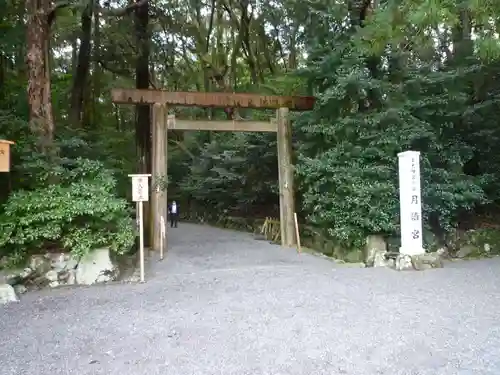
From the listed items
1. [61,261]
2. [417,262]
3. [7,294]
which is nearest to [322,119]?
[417,262]

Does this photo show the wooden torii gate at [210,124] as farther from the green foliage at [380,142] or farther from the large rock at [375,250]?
the large rock at [375,250]

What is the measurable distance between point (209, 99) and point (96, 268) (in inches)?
187

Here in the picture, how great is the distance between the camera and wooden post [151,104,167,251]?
382 inches

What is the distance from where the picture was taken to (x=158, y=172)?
9.79 m

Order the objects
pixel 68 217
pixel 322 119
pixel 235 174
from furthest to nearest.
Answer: pixel 235 174 < pixel 322 119 < pixel 68 217

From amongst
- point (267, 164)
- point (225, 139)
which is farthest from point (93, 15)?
point (225, 139)

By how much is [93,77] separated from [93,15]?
3232 millimetres

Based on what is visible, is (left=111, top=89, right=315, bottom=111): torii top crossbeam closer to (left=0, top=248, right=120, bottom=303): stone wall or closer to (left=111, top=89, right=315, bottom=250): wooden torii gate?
(left=111, top=89, right=315, bottom=250): wooden torii gate

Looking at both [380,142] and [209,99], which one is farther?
[209,99]

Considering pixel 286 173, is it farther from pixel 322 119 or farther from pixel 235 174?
pixel 235 174

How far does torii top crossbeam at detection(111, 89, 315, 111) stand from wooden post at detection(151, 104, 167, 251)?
26cm

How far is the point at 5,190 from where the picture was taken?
6895 millimetres

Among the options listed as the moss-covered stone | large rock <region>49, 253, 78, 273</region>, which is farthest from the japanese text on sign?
the moss-covered stone

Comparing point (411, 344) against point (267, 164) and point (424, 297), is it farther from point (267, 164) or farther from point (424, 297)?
point (267, 164)
